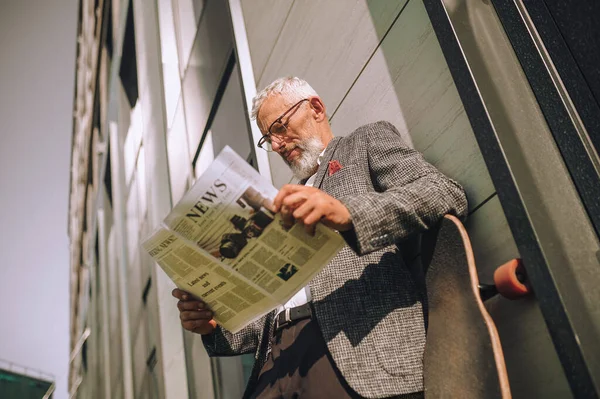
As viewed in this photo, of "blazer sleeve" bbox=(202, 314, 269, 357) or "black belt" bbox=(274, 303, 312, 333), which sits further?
"blazer sleeve" bbox=(202, 314, 269, 357)

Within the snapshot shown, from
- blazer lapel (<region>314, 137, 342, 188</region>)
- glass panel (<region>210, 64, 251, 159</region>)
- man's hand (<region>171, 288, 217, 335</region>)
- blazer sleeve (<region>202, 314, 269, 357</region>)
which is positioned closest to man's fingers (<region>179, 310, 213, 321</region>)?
man's hand (<region>171, 288, 217, 335</region>)

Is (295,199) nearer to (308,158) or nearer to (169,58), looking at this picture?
(308,158)

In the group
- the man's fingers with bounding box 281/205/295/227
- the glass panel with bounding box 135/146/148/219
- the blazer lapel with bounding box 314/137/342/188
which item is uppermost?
the glass panel with bounding box 135/146/148/219

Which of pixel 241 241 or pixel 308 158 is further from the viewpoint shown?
pixel 308 158

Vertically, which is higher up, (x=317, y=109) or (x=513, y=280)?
(x=317, y=109)

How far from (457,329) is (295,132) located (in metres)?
1.19

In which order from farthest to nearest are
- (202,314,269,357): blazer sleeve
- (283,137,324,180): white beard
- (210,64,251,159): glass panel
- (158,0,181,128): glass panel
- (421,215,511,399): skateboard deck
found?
(158,0,181,128): glass panel → (210,64,251,159): glass panel → (283,137,324,180): white beard → (202,314,269,357): blazer sleeve → (421,215,511,399): skateboard deck

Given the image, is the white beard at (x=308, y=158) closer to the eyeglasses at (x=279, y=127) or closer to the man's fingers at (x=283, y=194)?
the eyeglasses at (x=279, y=127)

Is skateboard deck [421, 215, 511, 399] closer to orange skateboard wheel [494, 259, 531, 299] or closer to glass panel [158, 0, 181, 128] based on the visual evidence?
orange skateboard wheel [494, 259, 531, 299]

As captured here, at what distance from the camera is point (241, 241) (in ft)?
4.20

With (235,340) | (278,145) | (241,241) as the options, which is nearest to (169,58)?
(278,145)

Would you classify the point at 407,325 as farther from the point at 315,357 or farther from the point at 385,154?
the point at 385,154

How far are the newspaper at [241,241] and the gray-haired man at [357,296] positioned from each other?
0.21 feet

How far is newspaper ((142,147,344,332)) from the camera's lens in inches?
48.3
